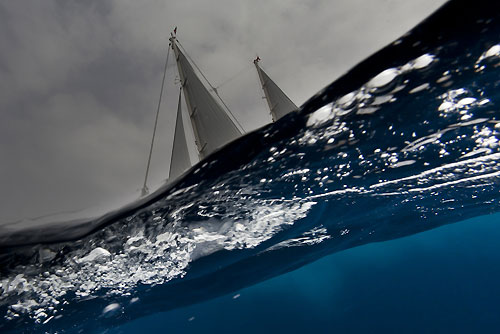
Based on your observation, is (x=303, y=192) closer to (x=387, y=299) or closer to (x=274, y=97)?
(x=274, y=97)

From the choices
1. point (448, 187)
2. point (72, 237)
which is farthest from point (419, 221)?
point (72, 237)

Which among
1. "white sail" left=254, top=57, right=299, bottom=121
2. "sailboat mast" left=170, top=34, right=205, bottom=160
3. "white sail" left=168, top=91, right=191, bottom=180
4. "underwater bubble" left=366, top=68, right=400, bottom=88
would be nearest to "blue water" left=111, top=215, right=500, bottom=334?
"white sail" left=168, top=91, right=191, bottom=180

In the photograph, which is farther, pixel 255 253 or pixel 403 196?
pixel 255 253

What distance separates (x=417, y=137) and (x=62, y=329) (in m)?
20.4

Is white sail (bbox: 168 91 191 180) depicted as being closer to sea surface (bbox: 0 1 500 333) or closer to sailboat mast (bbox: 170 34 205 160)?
sailboat mast (bbox: 170 34 205 160)

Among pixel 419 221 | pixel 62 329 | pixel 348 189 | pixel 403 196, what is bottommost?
pixel 419 221

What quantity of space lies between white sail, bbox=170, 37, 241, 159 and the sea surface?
36.3 feet

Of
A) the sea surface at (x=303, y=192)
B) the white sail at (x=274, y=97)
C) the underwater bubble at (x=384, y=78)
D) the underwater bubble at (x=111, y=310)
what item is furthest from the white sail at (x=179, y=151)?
the underwater bubble at (x=384, y=78)

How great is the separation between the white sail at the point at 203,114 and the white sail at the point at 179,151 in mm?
1830

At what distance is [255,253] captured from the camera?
44.0ft

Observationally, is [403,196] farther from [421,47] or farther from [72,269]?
[72,269]

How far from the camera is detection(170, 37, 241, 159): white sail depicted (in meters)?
23.4

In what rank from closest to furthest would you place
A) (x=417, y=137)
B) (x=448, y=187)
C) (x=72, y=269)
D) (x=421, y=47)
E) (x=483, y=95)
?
(x=421, y=47) < (x=483, y=95) < (x=417, y=137) < (x=72, y=269) < (x=448, y=187)

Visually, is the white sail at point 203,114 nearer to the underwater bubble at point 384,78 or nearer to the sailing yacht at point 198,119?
the sailing yacht at point 198,119
